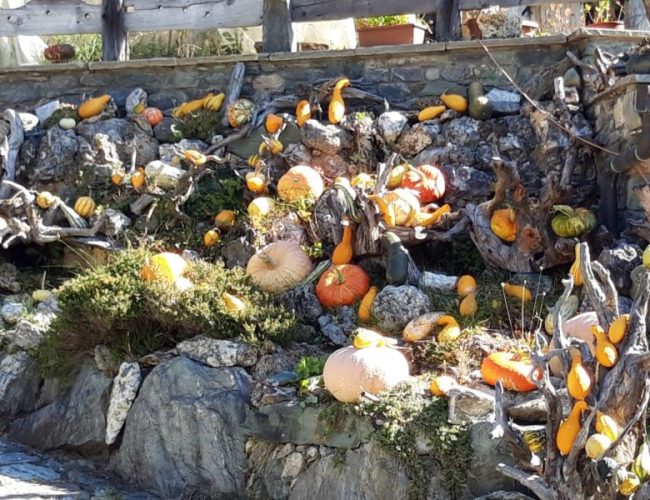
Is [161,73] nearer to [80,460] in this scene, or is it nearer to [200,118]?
[200,118]

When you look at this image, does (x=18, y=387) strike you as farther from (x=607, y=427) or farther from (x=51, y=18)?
(x=607, y=427)

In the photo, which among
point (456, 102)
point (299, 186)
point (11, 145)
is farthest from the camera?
point (11, 145)

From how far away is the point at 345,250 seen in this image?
289 inches

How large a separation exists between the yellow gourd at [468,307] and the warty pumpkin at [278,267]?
1.28 meters

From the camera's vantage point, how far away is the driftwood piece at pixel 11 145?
364 inches

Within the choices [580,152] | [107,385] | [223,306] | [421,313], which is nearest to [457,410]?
[421,313]

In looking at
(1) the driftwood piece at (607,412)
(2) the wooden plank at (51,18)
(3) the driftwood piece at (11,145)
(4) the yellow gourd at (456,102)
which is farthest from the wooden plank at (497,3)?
(1) the driftwood piece at (607,412)

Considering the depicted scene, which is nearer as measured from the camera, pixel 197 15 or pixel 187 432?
pixel 187 432

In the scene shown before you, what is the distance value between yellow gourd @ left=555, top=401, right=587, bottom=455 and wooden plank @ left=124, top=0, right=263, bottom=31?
6241 millimetres

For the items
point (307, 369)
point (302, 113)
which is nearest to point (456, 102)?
point (302, 113)

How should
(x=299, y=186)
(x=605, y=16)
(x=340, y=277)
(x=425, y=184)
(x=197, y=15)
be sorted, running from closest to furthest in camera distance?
(x=340, y=277) < (x=425, y=184) < (x=299, y=186) < (x=197, y=15) < (x=605, y=16)

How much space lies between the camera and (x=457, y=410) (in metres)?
5.30

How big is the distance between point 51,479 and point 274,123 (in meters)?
3.76

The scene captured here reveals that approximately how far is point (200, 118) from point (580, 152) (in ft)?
11.1
